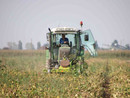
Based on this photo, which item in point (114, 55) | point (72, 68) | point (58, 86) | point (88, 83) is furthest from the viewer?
point (114, 55)

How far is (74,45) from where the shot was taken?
10.8 meters

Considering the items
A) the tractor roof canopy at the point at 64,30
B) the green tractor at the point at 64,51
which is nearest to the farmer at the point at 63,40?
the green tractor at the point at 64,51

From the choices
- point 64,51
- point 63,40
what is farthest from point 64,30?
point 64,51

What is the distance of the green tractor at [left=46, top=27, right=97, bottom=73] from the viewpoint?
384 inches

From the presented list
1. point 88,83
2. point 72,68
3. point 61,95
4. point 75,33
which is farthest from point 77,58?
point 61,95

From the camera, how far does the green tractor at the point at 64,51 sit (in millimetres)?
9742

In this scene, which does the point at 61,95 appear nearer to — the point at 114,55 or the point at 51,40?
the point at 51,40

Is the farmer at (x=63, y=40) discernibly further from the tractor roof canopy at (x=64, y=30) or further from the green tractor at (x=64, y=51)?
the tractor roof canopy at (x=64, y=30)

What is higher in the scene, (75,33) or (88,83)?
(75,33)

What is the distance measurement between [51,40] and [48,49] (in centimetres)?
52

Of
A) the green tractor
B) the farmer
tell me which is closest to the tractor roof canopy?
the green tractor

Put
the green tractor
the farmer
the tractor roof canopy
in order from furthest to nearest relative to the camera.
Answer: the farmer
the tractor roof canopy
the green tractor

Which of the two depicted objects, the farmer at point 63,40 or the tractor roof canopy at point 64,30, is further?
the farmer at point 63,40

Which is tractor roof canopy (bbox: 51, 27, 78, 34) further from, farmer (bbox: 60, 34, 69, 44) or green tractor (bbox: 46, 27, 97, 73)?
farmer (bbox: 60, 34, 69, 44)
